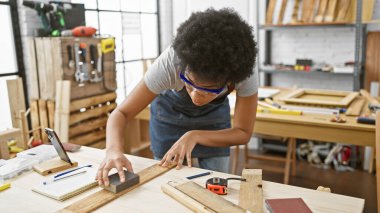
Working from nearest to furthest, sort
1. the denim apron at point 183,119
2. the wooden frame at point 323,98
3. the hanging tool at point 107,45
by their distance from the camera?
the denim apron at point 183,119 < the wooden frame at point 323,98 < the hanging tool at point 107,45

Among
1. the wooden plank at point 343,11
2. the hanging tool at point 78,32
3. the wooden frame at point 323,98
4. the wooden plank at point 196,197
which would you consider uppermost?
the wooden plank at point 343,11

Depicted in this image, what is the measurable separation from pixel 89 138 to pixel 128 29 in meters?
1.54

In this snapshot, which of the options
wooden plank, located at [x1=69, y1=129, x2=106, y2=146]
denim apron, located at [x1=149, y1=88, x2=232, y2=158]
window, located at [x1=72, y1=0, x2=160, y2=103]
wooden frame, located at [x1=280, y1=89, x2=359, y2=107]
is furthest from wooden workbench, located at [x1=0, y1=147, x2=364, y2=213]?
window, located at [x1=72, y1=0, x2=160, y2=103]

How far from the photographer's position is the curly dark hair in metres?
1.03

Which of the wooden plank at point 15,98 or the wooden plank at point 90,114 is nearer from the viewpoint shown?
the wooden plank at point 15,98

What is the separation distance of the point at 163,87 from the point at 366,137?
1.29 metres

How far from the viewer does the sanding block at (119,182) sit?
3.46 feet

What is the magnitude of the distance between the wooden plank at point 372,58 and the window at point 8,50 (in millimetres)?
3211

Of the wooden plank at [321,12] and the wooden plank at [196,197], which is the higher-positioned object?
the wooden plank at [321,12]

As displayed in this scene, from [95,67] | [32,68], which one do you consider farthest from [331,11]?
[32,68]

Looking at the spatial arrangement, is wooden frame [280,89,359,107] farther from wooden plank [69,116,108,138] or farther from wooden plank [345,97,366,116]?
wooden plank [69,116,108,138]

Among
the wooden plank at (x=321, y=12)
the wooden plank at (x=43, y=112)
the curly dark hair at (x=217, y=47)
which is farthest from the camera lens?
the wooden plank at (x=321, y=12)

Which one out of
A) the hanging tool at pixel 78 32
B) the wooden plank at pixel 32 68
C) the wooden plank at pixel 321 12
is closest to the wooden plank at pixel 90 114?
the wooden plank at pixel 32 68

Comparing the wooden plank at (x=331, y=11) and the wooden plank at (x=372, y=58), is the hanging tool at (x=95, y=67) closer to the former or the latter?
the wooden plank at (x=331, y=11)
